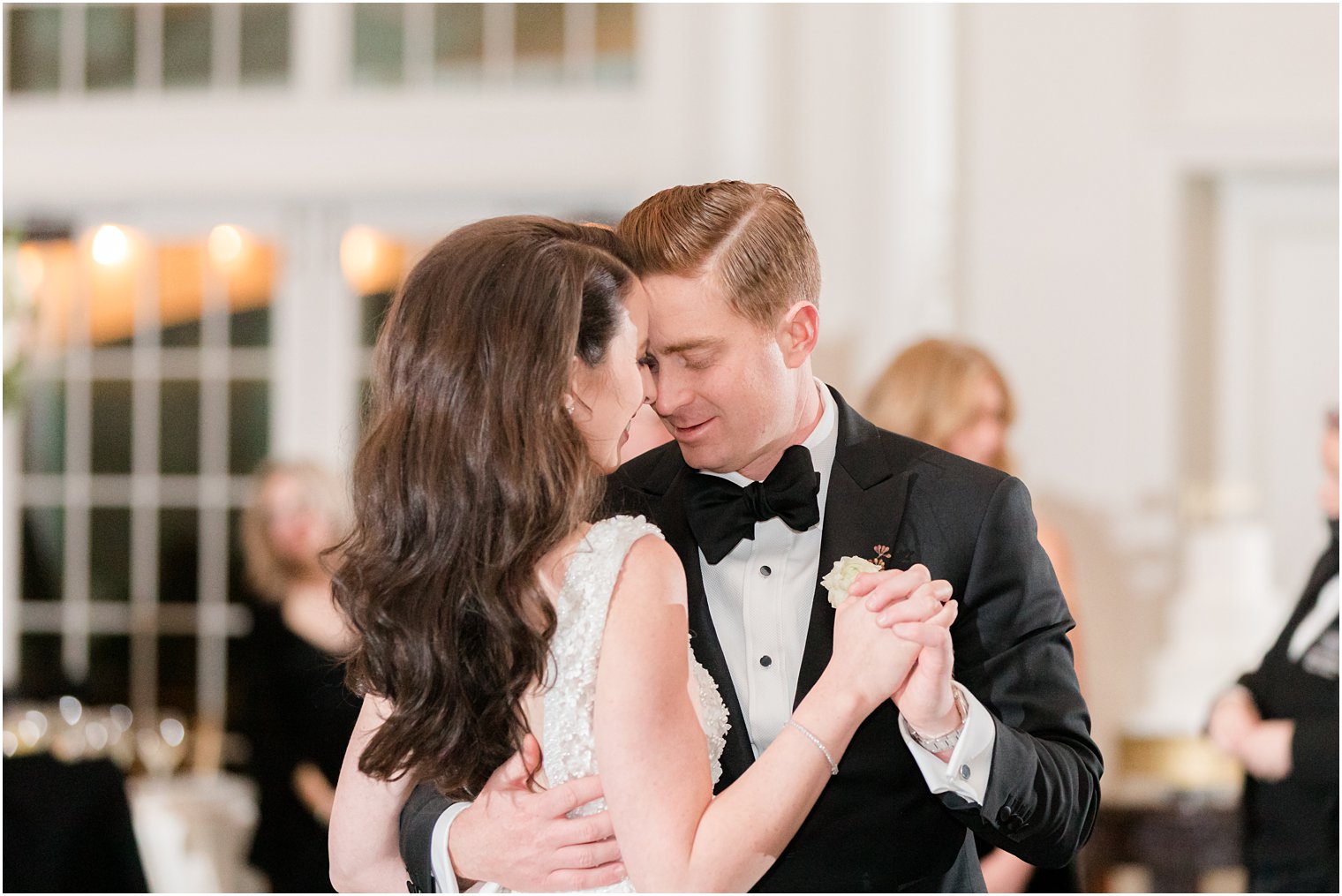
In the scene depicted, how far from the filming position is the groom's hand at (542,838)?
147 centimetres

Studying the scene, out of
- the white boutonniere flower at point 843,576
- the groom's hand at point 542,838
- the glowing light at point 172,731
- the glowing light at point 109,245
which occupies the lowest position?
the glowing light at point 172,731

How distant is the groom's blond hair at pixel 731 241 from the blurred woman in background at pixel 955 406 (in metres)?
1.58

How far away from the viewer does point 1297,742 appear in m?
2.85

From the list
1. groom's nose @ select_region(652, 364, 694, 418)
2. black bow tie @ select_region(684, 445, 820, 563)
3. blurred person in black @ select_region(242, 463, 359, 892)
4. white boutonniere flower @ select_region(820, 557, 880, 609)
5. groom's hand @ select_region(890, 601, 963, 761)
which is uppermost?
groom's nose @ select_region(652, 364, 694, 418)

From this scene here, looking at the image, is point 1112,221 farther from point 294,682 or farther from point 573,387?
point 573,387

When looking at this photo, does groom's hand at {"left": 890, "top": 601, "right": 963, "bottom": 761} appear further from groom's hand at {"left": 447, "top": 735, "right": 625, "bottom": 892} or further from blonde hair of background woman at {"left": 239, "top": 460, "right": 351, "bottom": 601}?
blonde hair of background woman at {"left": 239, "top": 460, "right": 351, "bottom": 601}

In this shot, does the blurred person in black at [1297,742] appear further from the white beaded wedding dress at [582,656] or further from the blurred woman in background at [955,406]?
the white beaded wedding dress at [582,656]

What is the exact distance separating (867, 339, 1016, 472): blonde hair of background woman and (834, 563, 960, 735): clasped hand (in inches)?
70.9

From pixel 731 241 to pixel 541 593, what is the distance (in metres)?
0.48

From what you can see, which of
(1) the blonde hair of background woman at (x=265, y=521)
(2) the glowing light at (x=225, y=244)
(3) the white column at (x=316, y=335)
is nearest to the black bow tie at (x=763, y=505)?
(1) the blonde hair of background woman at (x=265, y=521)

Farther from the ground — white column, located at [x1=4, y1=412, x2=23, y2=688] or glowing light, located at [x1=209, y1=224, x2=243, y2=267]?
glowing light, located at [x1=209, y1=224, x2=243, y2=267]

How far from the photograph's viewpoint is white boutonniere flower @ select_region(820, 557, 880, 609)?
149 centimetres

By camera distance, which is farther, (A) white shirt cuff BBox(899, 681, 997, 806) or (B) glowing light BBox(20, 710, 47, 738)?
(B) glowing light BBox(20, 710, 47, 738)

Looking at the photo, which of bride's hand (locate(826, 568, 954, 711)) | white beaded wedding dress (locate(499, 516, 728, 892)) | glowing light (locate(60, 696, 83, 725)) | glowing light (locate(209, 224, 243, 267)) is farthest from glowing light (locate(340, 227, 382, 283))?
bride's hand (locate(826, 568, 954, 711))
